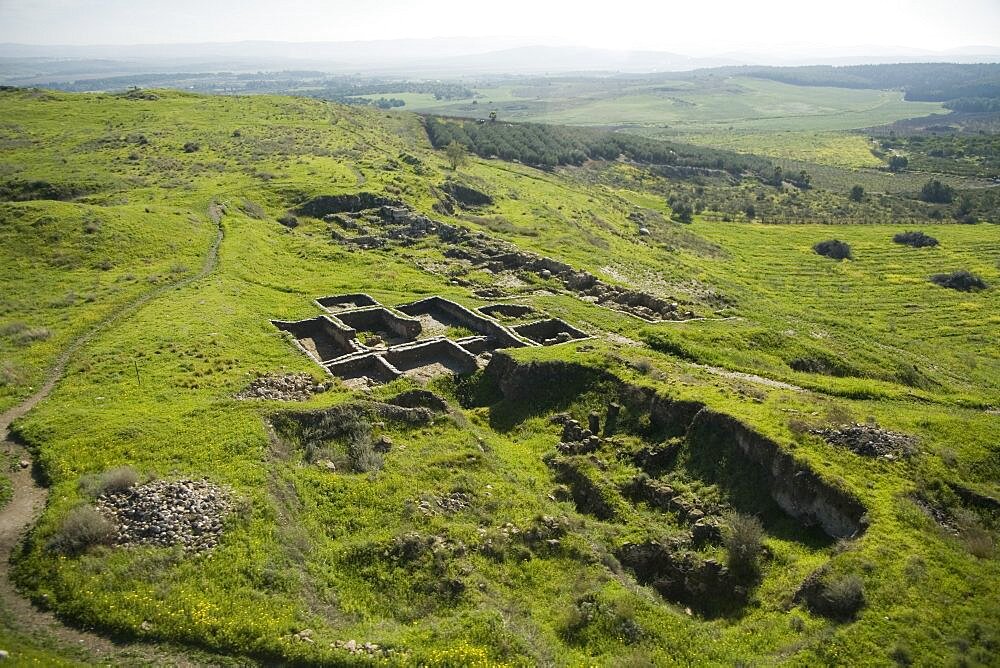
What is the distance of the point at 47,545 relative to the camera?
53.0ft

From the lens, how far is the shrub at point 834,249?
80125mm

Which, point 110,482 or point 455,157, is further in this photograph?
point 455,157

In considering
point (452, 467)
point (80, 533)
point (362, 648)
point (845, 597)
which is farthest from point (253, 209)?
point (845, 597)

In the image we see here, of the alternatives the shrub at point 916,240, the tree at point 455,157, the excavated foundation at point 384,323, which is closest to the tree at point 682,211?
the shrub at point 916,240

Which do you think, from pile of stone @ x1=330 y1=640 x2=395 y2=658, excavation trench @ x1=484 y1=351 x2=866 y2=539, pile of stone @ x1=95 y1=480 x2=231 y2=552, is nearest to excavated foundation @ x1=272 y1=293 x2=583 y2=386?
excavation trench @ x1=484 y1=351 x2=866 y2=539

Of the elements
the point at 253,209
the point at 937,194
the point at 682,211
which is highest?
the point at 253,209

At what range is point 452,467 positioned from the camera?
73.4 feet

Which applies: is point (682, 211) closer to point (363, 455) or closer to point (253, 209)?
point (253, 209)

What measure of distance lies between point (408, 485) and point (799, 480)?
1189 centimetres

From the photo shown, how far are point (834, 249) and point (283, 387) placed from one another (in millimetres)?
74706

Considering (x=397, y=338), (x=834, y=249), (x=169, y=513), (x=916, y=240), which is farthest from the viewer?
(x=916, y=240)

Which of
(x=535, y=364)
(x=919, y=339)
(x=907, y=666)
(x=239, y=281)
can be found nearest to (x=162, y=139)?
(x=239, y=281)

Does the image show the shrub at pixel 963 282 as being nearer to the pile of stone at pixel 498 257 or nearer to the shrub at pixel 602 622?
the pile of stone at pixel 498 257

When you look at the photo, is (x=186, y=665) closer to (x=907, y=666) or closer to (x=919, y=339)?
(x=907, y=666)
